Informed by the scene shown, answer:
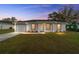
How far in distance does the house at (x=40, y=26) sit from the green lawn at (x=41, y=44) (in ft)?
0.40

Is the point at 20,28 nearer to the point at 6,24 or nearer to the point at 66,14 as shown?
the point at 6,24

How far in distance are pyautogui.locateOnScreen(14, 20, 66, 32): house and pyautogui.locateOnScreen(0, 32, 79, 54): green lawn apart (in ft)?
0.40

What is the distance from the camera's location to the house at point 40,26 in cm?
312

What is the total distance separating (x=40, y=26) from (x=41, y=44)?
32 cm

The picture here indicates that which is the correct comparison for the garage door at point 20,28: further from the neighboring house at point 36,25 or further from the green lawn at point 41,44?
the green lawn at point 41,44

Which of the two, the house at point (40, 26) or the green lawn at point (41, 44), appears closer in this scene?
the green lawn at point (41, 44)

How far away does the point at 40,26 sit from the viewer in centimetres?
317

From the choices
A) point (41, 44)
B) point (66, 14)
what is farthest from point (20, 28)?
point (66, 14)

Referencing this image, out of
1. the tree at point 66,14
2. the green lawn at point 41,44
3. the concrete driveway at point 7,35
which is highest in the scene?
the tree at point 66,14

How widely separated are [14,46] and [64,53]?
0.77 metres

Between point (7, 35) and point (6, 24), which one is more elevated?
point (6, 24)

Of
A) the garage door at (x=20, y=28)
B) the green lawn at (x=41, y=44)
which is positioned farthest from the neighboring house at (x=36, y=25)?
the green lawn at (x=41, y=44)
